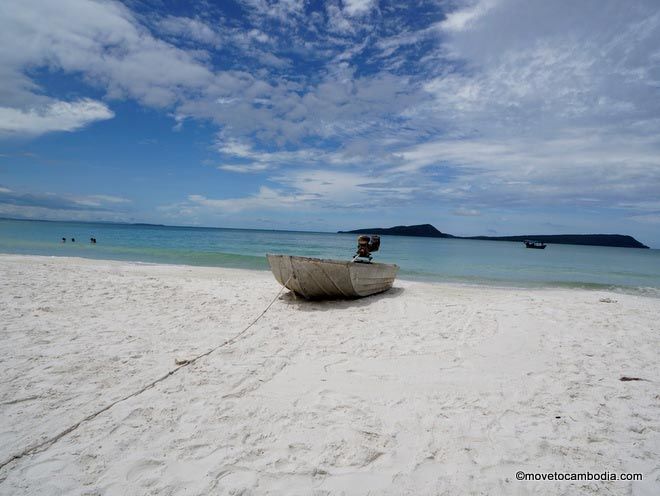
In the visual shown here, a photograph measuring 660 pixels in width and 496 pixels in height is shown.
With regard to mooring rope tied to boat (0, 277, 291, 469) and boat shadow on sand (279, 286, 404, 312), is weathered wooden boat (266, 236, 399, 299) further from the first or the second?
mooring rope tied to boat (0, 277, 291, 469)

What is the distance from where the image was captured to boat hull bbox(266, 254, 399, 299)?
24.3 feet

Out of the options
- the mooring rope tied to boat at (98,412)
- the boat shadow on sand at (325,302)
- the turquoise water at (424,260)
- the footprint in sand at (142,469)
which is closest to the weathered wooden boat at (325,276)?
the boat shadow on sand at (325,302)

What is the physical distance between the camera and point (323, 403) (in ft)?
11.4

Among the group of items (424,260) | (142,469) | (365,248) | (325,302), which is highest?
(365,248)

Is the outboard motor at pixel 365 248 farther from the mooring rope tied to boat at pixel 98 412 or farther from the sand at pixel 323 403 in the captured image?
the mooring rope tied to boat at pixel 98 412

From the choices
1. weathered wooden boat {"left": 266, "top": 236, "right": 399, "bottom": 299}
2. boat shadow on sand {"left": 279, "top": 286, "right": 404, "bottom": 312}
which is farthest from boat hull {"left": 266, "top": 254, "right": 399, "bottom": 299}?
boat shadow on sand {"left": 279, "top": 286, "right": 404, "bottom": 312}

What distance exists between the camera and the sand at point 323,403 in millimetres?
2506

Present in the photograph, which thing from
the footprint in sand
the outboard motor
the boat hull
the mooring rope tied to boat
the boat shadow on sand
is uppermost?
the outboard motor

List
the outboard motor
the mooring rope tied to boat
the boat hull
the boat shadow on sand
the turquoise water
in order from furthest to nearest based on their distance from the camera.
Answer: the turquoise water → the outboard motor → the boat shadow on sand → the boat hull → the mooring rope tied to boat

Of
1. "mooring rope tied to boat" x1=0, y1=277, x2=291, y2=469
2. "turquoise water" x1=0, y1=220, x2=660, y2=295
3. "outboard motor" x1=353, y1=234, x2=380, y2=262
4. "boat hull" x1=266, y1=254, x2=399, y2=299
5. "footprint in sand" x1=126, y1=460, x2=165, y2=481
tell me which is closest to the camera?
"footprint in sand" x1=126, y1=460, x2=165, y2=481

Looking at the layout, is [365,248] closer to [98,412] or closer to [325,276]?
[325,276]

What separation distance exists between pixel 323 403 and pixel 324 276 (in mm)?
4137

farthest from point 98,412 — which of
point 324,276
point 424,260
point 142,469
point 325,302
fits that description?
point 424,260

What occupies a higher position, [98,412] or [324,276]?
[324,276]
